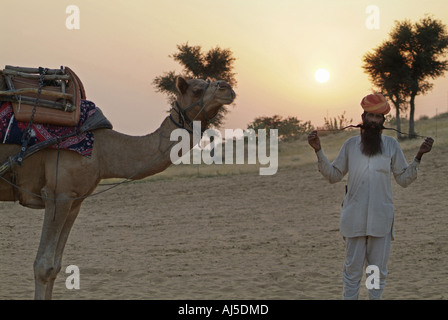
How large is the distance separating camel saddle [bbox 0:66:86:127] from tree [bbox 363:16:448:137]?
105 ft

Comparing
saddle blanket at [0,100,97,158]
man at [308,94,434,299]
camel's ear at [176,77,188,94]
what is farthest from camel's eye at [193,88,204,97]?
man at [308,94,434,299]

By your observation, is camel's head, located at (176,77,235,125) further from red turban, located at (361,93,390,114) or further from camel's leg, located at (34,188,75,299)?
camel's leg, located at (34,188,75,299)

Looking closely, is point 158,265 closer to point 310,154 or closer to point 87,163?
point 87,163

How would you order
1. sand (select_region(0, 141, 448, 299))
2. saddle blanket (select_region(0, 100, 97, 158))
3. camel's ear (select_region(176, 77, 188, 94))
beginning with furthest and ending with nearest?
sand (select_region(0, 141, 448, 299))
camel's ear (select_region(176, 77, 188, 94))
saddle blanket (select_region(0, 100, 97, 158))

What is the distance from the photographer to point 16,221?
18.6 metres

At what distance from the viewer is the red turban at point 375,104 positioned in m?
5.91

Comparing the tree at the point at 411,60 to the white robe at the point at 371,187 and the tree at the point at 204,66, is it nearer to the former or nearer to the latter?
the tree at the point at 204,66

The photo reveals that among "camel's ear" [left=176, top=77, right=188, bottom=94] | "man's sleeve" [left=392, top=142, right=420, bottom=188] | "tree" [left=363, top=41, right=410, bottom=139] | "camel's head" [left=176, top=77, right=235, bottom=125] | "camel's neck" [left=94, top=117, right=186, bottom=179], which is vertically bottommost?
"man's sleeve" [left=392, top=142, right=420, bottom=188]

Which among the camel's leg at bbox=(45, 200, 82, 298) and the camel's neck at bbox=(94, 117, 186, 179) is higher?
the camel's neck at bbox=(94, 117, 186, 179)

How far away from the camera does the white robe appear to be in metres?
5.78

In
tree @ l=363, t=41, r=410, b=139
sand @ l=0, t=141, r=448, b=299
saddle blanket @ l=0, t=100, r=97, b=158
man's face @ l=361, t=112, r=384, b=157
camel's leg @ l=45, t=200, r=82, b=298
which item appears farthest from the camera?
tree @ l=363, t=41, r=410, b=139

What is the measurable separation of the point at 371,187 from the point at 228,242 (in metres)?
8.32
